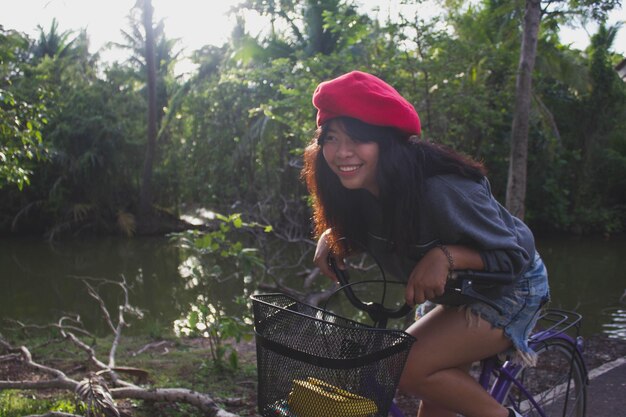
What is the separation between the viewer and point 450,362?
7.02ft

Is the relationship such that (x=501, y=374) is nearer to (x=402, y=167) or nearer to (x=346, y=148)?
(x=402, y=167)

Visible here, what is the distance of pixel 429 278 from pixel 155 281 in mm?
11954

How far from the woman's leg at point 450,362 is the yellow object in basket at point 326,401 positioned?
0.37 m

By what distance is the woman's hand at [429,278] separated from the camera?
A: 1.92 metres

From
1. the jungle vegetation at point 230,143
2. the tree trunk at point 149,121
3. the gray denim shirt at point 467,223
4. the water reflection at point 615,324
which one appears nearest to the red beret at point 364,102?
the gray denim shirt at point 467,223

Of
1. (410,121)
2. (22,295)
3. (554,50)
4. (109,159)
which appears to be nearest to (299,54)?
(22,295)

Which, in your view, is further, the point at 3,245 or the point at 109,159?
the point at 109,159

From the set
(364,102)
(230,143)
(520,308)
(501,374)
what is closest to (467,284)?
(520,308)

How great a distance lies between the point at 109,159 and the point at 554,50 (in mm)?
15162

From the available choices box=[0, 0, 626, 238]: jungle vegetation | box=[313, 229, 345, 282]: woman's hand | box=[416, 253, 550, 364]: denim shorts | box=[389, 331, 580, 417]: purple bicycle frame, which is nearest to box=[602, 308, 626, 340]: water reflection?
box=[389, 331, 580, 417]: purple bicycle frame

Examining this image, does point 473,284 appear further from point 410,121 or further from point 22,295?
point 22,295

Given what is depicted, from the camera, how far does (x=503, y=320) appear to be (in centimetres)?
222

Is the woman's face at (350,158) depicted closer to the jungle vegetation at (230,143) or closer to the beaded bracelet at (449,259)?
the beaded bracelet at (449,259)

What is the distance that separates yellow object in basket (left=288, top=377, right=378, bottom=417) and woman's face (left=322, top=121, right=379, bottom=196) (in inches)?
26.4
